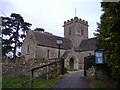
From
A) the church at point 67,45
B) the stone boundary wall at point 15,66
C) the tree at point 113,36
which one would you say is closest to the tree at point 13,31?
the church at point 67,45

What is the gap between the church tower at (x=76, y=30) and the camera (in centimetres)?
4472

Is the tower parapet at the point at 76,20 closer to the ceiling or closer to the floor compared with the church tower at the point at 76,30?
closer to the ceiling

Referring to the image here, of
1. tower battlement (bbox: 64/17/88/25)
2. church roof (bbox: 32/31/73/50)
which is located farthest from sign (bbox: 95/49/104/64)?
tower battlement (bbox: 64/17/88/25)

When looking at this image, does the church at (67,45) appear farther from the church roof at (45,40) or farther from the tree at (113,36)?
the tree at (113,36)

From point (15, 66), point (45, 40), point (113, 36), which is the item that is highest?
point (45, 40)

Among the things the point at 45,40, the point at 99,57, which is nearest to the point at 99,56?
the point at 99,57

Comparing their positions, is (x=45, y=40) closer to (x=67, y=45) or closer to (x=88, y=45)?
(x=67, y=45)

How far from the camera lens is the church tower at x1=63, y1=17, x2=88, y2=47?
44.7m

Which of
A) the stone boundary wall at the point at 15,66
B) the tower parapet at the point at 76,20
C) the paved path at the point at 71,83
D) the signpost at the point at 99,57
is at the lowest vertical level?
the paved path at the point at 71,83

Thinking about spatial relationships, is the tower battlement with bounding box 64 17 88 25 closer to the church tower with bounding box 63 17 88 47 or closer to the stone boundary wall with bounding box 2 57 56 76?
the church tower with bounding box 63 17 88 47

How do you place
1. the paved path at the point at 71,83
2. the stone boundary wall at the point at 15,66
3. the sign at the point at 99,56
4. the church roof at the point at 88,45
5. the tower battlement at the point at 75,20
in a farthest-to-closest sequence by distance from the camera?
the tower battlement at the point at 75,20 → the church roof at the point at 88,45 → the stone boundary wall at the point at 15,66 → the sign at the point at 99,56 → the paved path at the point at 71,83

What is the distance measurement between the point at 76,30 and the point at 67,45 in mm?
5794

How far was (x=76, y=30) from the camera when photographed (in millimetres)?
45219

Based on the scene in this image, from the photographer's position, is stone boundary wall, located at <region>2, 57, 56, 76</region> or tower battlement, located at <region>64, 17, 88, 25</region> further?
tower battlement, located at <region>64, 17, 88, 25</region>
